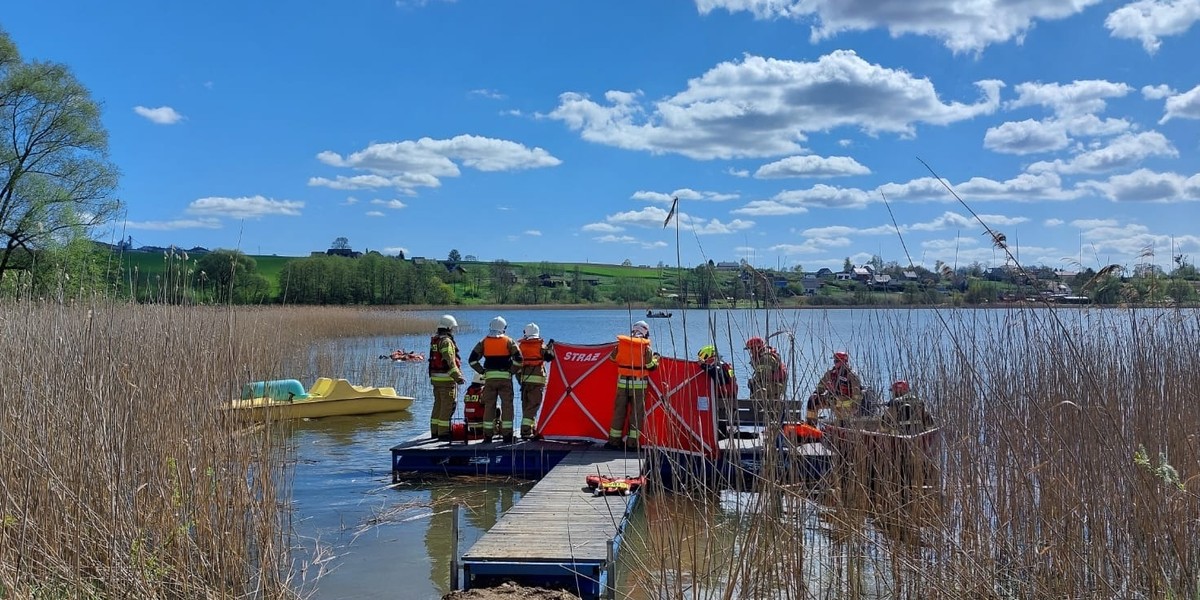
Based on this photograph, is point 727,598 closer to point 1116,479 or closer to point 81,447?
point 1116,479

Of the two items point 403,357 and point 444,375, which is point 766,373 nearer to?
point 444,375

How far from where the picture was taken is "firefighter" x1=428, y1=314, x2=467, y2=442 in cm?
1138

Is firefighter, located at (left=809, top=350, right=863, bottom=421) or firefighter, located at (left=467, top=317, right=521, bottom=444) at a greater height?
firefighter, located at (left=809, top=350, right=863, bottom=421)

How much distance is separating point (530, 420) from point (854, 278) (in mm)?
7115

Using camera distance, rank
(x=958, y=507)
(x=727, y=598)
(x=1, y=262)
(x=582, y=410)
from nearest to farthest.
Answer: (x=727, y=598) < (x=958, y=507) < (x=582, y=410) < (x=1, y=262)

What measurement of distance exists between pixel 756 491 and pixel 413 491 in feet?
25.0

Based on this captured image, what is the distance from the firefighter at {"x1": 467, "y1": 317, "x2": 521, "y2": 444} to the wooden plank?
1954 mm

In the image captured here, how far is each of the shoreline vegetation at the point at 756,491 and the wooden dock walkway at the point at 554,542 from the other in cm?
136

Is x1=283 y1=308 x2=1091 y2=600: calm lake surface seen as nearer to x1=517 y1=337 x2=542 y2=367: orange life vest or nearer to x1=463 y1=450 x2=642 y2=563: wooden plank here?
x1=463 y1=450 x2=642 y2=563: wooden plank

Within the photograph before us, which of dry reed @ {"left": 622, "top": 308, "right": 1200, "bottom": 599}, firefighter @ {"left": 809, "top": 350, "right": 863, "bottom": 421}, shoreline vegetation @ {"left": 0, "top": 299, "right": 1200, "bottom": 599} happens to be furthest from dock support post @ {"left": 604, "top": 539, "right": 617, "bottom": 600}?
firefighter @ {"left": 809, "top": 350, "right": 863, "bottom": 421}

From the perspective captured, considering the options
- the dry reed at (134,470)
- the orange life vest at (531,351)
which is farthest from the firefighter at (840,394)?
the orange life vest at (531,351)

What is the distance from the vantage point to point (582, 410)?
1137cm

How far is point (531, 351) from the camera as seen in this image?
11250mm

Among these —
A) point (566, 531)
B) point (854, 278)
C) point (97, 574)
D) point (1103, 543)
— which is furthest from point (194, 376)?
point (1103, 543)
